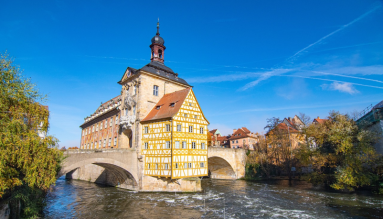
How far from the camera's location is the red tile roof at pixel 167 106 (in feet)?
76.6

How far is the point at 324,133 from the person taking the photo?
2311cm

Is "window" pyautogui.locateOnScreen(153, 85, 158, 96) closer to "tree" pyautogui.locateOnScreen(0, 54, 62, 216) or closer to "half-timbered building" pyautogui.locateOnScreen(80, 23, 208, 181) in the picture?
"half-timbered building" pyautogui.locateOnScreen(80, 23, 208, 181)

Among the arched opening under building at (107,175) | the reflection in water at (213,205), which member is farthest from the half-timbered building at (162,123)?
the reflection in water at (213,205)

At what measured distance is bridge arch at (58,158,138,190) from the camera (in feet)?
61.8

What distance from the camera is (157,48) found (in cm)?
3086

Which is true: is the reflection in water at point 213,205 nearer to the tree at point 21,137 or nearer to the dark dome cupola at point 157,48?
the tree at point 21,137

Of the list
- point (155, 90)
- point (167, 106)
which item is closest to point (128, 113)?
point (155, 90)

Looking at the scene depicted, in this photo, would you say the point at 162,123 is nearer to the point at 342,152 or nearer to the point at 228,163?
the point at 228,163

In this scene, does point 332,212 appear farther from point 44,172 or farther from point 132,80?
point 132,80

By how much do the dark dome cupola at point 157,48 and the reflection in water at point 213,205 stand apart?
58.2ft

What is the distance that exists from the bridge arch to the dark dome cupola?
15281 mm

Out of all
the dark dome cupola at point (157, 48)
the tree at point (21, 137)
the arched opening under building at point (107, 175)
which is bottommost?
the arched opening under building at point (107, 175)

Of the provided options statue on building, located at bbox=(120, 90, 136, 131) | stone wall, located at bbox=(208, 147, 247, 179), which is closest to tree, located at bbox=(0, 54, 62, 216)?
statue on building, located at bbox=(120, 90, 136, 131)

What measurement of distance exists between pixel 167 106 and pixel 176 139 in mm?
4290
